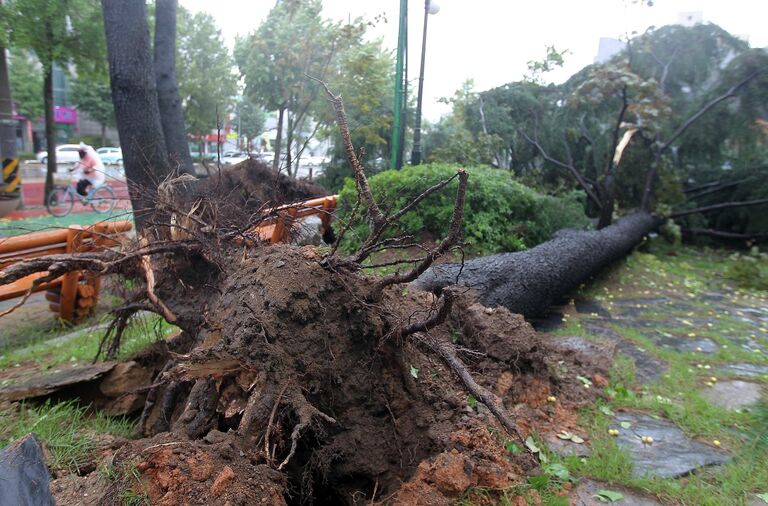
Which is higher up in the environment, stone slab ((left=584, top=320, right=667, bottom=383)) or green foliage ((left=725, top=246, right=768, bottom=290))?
green foliage ((left=725, top=246, right=768, bottom=290))

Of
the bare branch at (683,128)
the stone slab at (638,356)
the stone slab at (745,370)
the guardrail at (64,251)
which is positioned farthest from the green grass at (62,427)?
the bare branch at (683,128)

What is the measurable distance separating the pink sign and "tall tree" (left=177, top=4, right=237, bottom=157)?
18770 millimetres

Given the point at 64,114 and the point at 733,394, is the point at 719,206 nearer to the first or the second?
the point at 733,394

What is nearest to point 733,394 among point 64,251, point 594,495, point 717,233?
point 594,495

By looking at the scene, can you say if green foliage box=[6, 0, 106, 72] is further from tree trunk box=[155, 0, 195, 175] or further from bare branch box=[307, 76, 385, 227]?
bare branch box=[307, 76, 385, 227]

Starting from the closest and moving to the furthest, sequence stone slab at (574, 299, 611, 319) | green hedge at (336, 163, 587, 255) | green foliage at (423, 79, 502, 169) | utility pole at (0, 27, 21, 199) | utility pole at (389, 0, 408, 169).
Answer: stone slab at (574, 299, 611, 319)
green hedge at (336, 163, 587, 255)
utility pole at (389, 0, 408, 169)
green foliage at (423, 79, 502, 169)
utility pole at (0, 27, 21, 199)

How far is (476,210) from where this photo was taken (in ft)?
22.4

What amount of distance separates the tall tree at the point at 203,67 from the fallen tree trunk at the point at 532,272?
76.4ft

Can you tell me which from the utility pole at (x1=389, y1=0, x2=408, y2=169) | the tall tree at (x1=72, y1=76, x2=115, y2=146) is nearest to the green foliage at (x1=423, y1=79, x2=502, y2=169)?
the utility pole at (x1=389, y1=0, x2=408, y2=169)

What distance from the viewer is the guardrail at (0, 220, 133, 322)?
466cm

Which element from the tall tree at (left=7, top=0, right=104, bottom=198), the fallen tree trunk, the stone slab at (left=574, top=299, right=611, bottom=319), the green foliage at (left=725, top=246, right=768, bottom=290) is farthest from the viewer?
the tall tree at (left=7, top=0, right=104, bottom=198)

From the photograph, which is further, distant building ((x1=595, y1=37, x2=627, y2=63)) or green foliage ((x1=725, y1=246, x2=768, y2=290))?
distant building ((x1=595, y1=37, x2=627, y2=63))

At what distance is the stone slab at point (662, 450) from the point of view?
2.88 meters

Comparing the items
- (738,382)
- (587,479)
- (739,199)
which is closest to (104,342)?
(587,479)
